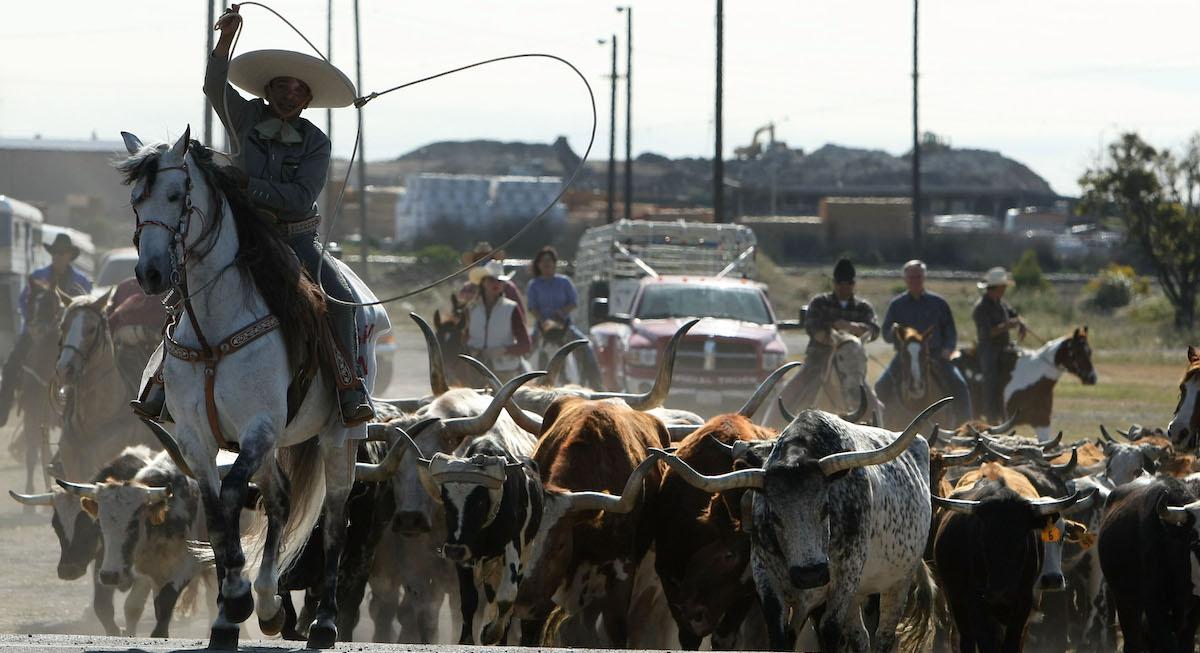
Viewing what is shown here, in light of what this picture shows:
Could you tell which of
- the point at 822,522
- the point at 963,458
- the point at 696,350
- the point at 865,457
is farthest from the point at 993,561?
the point at 696,350

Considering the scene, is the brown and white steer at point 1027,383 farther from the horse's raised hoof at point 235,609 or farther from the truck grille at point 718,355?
the horse's raised hoof at point 235,609

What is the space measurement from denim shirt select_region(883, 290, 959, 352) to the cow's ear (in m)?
8.78

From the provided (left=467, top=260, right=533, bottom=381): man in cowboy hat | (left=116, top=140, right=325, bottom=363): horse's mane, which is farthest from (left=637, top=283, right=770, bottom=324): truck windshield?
(left=116, top=140, right=325, bottom=363): horse's mane

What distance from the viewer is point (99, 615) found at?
10703 millimetres

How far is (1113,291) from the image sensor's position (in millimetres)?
53125

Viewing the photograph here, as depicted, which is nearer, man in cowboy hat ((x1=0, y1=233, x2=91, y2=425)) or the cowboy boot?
the cowboy boot

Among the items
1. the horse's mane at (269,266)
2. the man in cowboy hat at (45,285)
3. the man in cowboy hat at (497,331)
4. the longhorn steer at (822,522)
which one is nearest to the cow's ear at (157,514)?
the horse's mane at (269,266)

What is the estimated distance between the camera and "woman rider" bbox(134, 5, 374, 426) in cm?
774

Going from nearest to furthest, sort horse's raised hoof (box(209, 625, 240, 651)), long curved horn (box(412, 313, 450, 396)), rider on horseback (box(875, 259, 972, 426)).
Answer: horse's raised hoof (box(209, 625, 240, 651)) < long curved horn (box(412, 313, 450, 396)) < rider on horseback (box(875, 259, 972, 426))

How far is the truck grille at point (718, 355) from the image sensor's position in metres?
19.5

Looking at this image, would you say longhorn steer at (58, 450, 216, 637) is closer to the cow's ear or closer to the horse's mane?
the cow's ear

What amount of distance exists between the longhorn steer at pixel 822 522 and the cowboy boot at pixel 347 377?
145cm

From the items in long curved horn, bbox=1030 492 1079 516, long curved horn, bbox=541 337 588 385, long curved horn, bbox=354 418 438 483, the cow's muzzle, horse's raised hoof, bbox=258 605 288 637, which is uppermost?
long curved horn, bbox=541 337 588 385

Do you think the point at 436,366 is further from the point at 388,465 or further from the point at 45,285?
the point at 45,285
